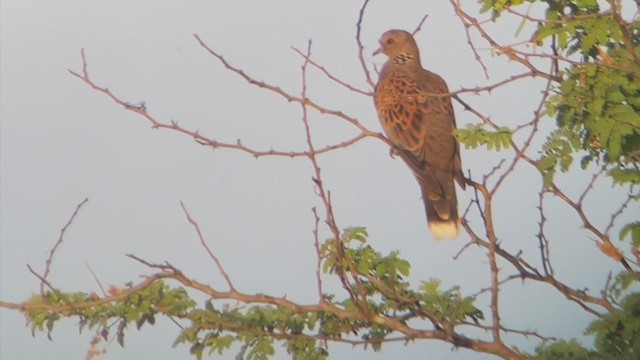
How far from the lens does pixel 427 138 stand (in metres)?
5.80

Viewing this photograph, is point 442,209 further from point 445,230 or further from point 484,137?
point 484,137

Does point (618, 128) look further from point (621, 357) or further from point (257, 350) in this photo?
point (257, 350)

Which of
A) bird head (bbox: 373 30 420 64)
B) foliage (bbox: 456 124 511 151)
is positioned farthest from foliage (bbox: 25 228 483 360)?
bird head (bbox: 373 30 420 64)

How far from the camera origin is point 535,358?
145 inches

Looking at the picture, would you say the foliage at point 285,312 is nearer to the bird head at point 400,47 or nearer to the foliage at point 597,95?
the foliage at point 597,95

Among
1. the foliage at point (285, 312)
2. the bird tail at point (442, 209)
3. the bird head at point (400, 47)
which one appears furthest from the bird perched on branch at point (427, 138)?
the foliage at point (285, 312)

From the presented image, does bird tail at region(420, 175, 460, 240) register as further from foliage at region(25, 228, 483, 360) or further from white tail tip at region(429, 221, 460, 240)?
foliage at region(25, 228, 483, 360)

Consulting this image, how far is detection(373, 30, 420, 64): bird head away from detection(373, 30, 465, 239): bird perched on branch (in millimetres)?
308

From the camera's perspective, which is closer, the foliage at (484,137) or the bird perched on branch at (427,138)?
the foliage at (484,137)

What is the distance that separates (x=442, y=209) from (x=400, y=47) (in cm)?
132

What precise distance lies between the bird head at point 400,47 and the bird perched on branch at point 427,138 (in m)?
0.31

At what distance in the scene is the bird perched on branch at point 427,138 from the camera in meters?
5.60

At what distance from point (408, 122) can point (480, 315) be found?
2.00m

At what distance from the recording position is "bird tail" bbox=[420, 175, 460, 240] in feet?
18.2
